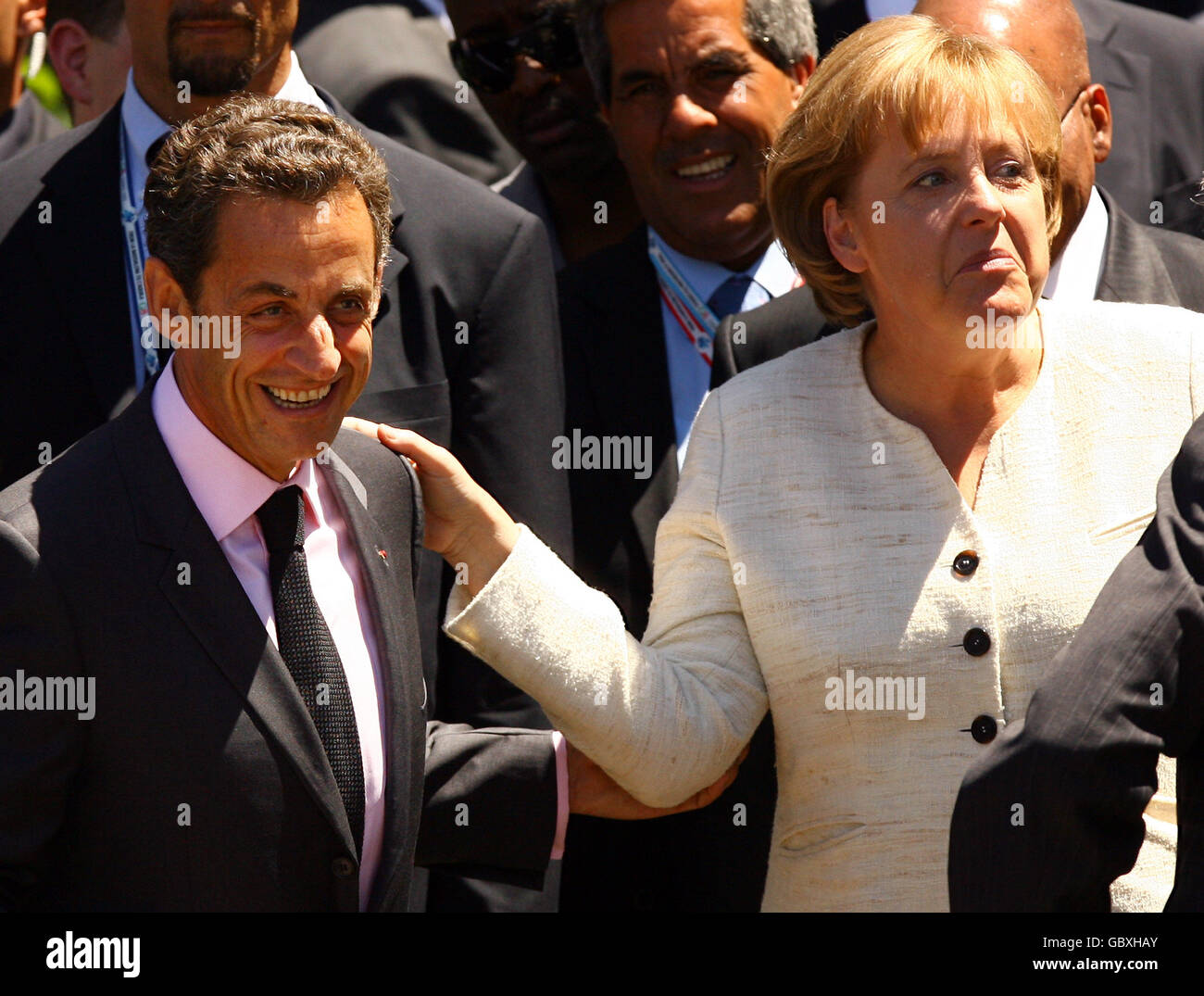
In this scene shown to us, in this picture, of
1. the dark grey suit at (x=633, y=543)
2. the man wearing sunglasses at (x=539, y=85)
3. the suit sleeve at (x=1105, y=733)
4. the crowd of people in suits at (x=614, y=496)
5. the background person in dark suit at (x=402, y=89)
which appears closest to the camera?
the suit sleeve at (x=1105, y=733)

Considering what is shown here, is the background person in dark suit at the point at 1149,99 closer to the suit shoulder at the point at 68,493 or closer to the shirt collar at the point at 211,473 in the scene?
the shirt collar at the point at 211,473

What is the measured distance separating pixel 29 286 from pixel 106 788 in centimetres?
140

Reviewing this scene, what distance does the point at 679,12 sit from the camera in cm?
429

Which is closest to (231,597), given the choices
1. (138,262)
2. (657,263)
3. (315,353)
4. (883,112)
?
(315,353)

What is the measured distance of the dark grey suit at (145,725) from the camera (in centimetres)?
261

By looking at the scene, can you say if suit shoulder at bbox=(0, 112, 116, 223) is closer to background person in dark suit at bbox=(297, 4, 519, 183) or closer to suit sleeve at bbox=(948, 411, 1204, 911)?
background person in dark suit at bbox=(297, 4, 519, 183)

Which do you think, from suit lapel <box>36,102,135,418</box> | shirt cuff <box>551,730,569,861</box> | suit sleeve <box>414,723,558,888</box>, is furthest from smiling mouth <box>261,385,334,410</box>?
suit lapel <box>36,102,135,418</box>

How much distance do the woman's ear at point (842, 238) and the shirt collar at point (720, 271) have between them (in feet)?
3.15

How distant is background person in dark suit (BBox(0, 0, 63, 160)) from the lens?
4.83 m

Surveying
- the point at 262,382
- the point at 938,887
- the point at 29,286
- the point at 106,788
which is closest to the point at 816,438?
the point at 938,887

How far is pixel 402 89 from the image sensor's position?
19.1ft

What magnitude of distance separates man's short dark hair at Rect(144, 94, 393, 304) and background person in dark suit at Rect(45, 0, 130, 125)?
7.12 ft

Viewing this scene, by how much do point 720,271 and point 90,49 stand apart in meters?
1.84
